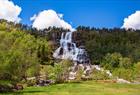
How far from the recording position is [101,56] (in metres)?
190

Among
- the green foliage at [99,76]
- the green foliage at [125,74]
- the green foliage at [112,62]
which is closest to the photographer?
the green foliage at [99,76]

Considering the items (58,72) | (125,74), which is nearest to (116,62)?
(125,74)

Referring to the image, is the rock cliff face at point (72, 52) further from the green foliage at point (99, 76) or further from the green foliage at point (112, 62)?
the green foliage at point (99, 76)

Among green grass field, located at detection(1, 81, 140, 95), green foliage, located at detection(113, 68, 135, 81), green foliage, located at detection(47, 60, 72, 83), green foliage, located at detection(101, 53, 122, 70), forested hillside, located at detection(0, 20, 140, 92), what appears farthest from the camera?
green foliage, located at detection(101, 53, 122, 70)

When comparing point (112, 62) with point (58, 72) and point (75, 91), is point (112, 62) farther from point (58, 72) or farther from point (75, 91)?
point (75, 91)

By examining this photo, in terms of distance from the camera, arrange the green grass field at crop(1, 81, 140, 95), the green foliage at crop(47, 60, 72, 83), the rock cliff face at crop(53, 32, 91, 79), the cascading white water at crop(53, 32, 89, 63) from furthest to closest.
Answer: the cascading white water at crop(53, 32, 89, 63) → the rock cliff face at crop(53, 32, 91, 79) → the green foliage at crop(47, 60, 72, 83) → the green grass field at crop(1, 81, 140, 95)

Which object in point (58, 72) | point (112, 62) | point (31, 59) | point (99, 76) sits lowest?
point (99, 76)

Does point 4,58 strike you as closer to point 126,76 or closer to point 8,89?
point 8,89

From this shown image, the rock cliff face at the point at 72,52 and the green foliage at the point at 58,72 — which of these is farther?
the rock cliff face at the point at 72,52

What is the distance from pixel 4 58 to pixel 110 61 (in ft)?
357

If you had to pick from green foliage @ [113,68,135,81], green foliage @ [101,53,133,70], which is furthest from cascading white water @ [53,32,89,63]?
green foliage @ [113,68,135,81]

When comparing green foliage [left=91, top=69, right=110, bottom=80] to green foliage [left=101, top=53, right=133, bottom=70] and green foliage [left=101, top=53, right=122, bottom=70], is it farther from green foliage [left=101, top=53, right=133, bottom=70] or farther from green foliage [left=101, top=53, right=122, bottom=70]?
green foliage [left=101, top=53, right=122, bottom=70]

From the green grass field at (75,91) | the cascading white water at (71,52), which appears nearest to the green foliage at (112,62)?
the cascading white water at (71,52)

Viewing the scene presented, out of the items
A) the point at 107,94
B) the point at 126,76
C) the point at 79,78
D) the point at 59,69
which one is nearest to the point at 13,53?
the point at 107,94
